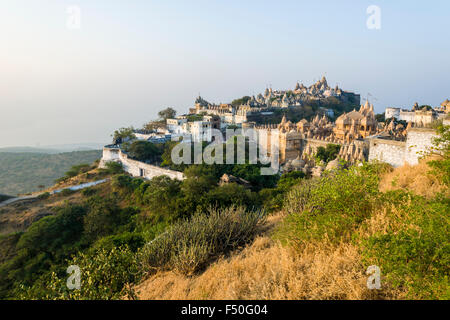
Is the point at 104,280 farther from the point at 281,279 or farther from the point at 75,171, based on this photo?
the point at 75,171

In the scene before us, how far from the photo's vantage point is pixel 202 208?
10.9 m

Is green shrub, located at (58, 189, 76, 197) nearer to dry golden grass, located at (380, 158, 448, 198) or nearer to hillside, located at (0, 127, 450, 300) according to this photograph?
hillside, located at (0, 127, 450, 300)

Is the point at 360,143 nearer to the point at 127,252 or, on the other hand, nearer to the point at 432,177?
the point at 432,177

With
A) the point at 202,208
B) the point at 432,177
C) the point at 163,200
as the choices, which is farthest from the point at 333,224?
the point at 163,200

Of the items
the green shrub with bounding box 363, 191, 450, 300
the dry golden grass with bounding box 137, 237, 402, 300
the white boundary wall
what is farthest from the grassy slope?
the white boundary wall

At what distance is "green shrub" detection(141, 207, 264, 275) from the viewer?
20.0 feet

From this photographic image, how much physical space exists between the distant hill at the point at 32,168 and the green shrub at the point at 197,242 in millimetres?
45657

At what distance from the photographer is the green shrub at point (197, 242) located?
6.09 m

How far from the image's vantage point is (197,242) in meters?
6.45

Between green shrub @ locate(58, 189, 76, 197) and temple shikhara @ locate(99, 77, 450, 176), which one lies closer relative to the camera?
temple shikhara @ locate(99, 77, 450, 176)

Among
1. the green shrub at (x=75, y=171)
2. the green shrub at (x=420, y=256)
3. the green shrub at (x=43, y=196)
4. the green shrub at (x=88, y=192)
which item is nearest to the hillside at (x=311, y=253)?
the green shrub at (x=420, y=256)

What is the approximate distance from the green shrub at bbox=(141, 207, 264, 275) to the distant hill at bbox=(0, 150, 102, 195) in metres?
45.7

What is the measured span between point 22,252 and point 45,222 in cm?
215

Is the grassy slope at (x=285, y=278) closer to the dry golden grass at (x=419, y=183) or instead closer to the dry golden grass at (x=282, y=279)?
the dry golden grass at (x=282, y=279)
